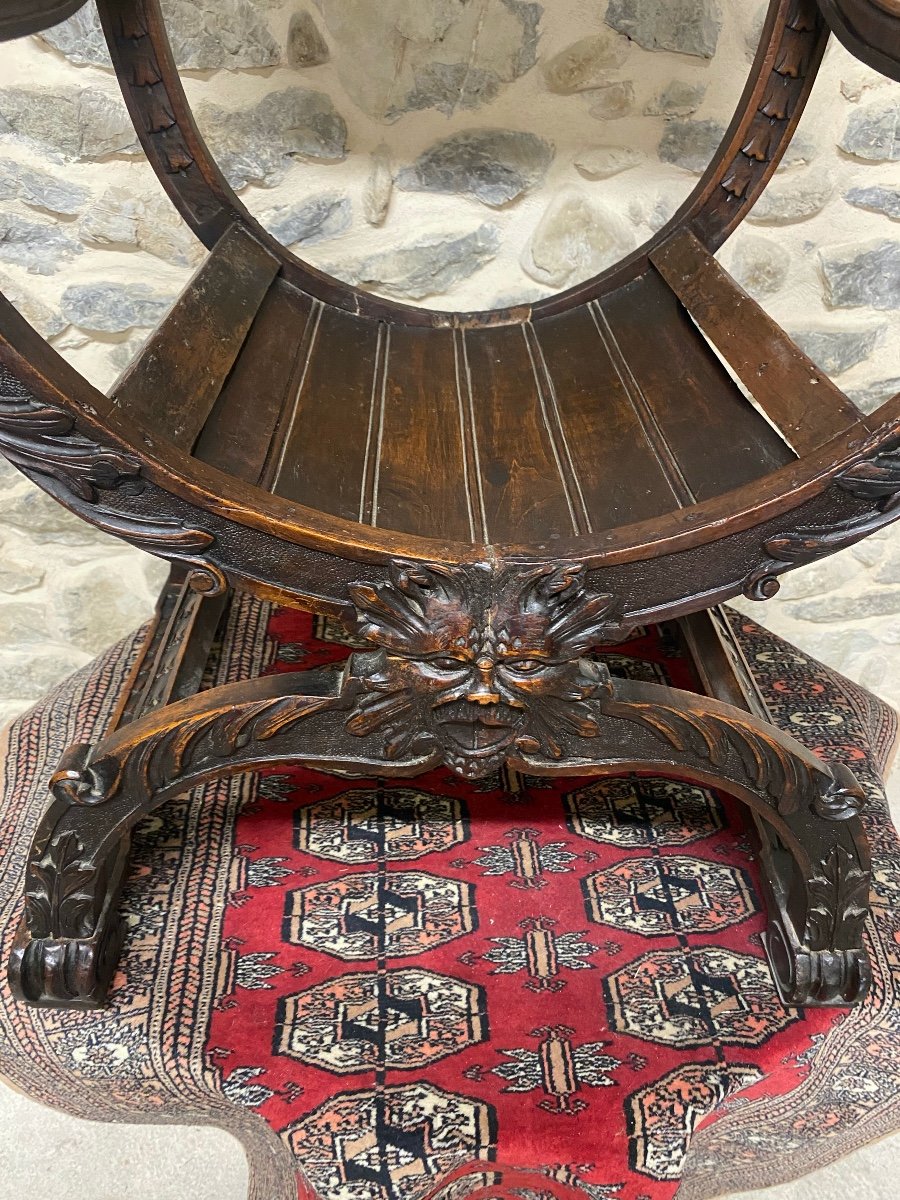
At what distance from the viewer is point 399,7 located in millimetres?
1536

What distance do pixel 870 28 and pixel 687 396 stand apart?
1.24 ft

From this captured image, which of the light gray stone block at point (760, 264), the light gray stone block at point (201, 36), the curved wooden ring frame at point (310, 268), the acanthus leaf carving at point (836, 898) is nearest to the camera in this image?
the acanthus leaf carving at point (836, 898)

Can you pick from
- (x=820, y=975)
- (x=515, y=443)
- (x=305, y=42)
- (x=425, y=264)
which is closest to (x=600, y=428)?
(x=515, y=443)

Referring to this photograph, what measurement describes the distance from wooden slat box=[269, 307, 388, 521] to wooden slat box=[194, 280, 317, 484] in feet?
0.04

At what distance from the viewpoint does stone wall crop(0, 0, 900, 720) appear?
155 centimetres

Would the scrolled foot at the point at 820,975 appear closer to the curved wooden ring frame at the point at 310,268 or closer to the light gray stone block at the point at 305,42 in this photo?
the curved wooden ring frame at the point at 310,268

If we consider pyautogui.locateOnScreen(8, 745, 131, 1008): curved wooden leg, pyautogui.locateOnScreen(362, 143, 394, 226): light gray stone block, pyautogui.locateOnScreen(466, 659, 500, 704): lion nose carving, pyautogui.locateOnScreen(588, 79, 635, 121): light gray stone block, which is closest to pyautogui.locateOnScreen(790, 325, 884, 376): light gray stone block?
pyautogui.locateOnScreen(588, 79, 635, 121): light gray stone block

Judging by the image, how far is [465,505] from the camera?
1063mm

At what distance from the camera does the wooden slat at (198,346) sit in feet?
3.20

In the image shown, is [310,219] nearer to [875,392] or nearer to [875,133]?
[875,133]

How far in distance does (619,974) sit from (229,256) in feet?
2.99

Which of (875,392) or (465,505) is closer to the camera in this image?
(465,505)

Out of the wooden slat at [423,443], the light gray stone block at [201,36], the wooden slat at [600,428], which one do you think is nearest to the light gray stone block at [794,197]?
the wooden slat at [600,428]

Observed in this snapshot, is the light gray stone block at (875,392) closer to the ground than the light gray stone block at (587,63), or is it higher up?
closer to the ground
